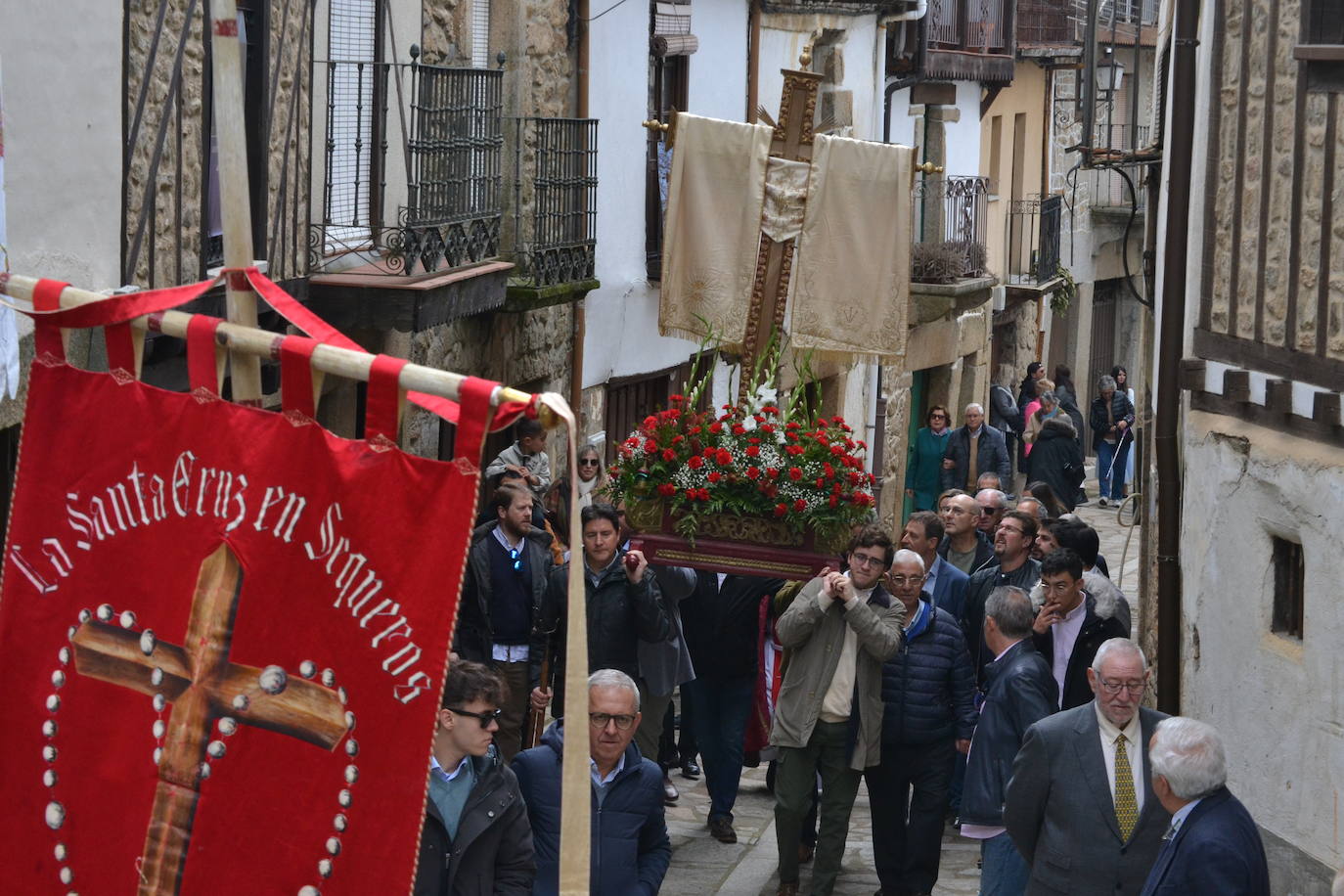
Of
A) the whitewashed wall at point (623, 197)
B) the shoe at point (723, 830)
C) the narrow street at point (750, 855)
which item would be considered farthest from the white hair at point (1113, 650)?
the whitewashed wall at point (623, 197)

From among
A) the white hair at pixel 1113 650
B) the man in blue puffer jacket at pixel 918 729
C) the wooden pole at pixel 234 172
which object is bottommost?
the man in blue puffer jacket at pixel 918 729

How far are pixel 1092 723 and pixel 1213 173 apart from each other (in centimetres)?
343

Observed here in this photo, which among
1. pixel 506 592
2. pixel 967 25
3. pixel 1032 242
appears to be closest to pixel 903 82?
pixel 967 25

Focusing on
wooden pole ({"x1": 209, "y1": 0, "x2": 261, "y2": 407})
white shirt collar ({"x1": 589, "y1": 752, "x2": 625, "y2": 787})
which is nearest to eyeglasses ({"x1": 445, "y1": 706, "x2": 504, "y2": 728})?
white shirt collar ({"x1": 589, "y1": 752, "x2": 625, "y2": 787})

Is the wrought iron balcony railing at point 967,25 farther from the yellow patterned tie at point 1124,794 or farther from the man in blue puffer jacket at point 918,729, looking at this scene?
the yellow patterned tie at point 1124,794

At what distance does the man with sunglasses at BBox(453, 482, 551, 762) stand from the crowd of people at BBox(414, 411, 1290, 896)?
12 millimetres

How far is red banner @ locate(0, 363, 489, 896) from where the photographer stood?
3725 millimetres

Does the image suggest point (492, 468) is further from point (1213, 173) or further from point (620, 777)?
point (620, 777)

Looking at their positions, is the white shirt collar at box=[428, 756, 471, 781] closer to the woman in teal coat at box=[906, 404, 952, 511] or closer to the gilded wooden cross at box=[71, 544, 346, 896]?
the gilded wooden cross at box=[71, 544, 346, 896]

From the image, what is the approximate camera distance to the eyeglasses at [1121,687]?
6.41 meters

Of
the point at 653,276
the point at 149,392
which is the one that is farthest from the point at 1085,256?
the point at 149,392

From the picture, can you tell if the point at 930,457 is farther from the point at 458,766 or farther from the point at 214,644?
the point at 214,644

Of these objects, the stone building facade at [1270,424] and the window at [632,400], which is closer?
the stone building facade at [1270,424]

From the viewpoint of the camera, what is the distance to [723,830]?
9.59 metres
